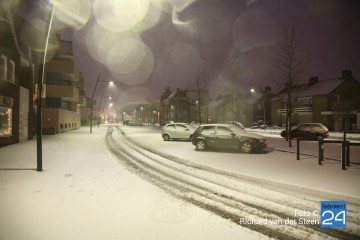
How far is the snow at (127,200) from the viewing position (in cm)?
454

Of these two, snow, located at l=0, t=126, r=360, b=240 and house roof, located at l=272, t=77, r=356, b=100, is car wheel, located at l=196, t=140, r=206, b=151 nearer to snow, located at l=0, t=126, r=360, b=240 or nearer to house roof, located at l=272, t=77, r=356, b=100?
snow, located at l=0, t=126, r=360, b=240

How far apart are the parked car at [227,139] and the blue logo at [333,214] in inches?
334

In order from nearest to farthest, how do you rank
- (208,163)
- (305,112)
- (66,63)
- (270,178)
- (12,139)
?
(270,178)
(208,163)
(12,139)
(66,63)
(305,112)

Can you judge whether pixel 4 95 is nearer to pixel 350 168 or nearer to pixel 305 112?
pixel 350 168

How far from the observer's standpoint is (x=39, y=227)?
4695 millimetres

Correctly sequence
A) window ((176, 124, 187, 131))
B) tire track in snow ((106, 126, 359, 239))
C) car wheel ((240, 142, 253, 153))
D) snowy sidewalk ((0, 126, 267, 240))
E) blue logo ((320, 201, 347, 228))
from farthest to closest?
window ((176, 124, 187, 131)) < car wheel ((240, 142, 253, 153)) < blue logo ((320, 201, 347, 228)) < tire track in snow ((106, 126, 359, 239)) < snowy sidewalk ((0, 126, 267, 240))

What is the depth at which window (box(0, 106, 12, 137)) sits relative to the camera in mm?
17609

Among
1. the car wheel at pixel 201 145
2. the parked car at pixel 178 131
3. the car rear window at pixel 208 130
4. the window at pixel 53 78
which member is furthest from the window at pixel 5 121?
the window at pixel 53 78

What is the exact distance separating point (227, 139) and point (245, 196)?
8.44 m

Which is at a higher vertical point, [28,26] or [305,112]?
[28,26]

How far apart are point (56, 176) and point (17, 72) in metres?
14.8

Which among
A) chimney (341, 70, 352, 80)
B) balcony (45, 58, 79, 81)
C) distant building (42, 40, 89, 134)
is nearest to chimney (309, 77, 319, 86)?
chimney (341, 70, 352, 80)

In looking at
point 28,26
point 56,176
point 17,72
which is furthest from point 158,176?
point 28,26

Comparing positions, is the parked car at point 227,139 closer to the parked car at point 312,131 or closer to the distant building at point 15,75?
the parked car at point 312,131
